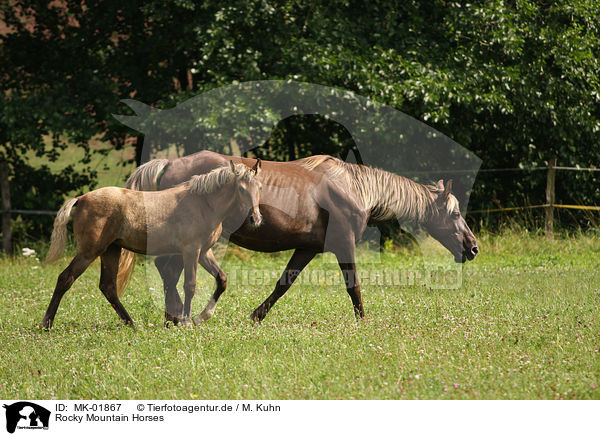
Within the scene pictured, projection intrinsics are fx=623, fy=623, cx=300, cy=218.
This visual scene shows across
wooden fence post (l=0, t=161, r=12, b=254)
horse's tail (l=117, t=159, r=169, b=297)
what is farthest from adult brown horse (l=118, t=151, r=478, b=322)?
wooden fence post (l=0, t=161, r=12, b=254)

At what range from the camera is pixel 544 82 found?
42.1ft

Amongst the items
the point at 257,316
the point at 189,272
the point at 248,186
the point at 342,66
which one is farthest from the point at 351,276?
the point at 342,66

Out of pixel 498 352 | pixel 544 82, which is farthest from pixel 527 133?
pixel 498 352

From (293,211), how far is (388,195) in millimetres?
1271

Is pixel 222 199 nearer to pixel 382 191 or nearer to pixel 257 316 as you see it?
pixel 257 316

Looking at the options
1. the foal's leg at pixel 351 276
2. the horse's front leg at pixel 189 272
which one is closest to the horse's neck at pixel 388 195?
the foal's leg at pixel 351 276

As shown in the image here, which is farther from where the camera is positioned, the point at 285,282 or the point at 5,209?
the point at 5,209

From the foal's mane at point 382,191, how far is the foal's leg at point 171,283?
183cm

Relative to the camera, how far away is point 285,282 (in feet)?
22.7

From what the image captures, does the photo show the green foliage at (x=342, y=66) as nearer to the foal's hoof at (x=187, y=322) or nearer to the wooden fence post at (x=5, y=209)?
the wooden fence post at (x=5, y=209)

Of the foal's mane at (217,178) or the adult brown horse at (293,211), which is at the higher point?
the foal's mane at (217,178)

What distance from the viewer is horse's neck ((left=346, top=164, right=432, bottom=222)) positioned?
7.18 meters
